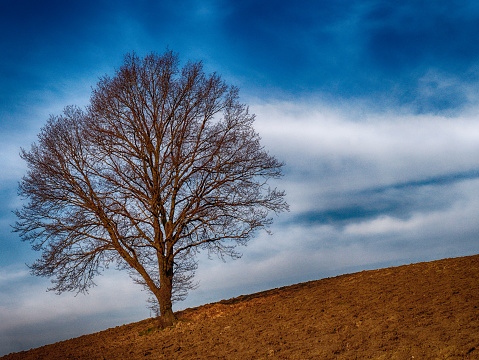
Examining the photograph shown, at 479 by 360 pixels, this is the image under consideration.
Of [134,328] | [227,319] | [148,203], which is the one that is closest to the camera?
[227,319]

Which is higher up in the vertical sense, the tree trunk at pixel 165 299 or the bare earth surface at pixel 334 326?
the tree trunk at pixel 165 299

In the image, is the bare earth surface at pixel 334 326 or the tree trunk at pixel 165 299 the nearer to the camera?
the bare earth surface at pixel 334 326

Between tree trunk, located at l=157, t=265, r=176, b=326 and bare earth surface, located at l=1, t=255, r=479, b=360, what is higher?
tree trunk, located at l=157, t=265, r=176, b=326

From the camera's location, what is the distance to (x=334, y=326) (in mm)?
9852

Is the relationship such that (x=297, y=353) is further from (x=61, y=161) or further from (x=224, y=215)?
(x=61, y=161)

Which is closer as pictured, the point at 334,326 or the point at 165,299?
the point at 334,326

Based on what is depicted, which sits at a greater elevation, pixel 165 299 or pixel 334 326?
pixel 165 299

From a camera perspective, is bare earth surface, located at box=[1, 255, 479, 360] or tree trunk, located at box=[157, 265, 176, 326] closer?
bare earth surface, located at box=[1, 255, 479, 360]

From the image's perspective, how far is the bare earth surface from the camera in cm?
797

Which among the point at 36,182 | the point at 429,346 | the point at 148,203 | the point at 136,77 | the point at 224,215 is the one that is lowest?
the point at 429,346

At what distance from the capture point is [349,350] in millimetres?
8000

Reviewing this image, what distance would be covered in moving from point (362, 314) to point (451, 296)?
7.96 feet

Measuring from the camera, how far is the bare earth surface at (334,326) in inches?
314

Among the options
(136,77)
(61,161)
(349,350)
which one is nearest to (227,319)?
(349,350)
